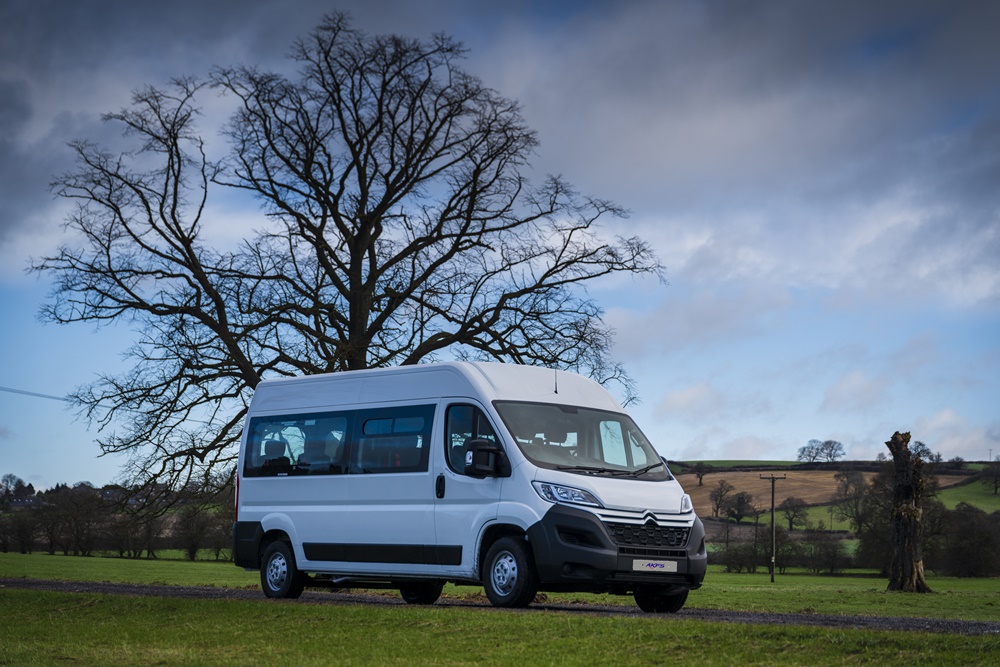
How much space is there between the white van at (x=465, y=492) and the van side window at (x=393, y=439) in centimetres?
2

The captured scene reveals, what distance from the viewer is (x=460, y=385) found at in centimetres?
1588

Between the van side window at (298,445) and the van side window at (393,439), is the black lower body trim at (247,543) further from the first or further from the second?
the van side window at (393,439)

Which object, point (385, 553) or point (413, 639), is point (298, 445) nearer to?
point (385, 553)

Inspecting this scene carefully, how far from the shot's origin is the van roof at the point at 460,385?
51.8 ft

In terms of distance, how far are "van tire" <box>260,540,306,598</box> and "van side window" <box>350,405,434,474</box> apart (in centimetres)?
203

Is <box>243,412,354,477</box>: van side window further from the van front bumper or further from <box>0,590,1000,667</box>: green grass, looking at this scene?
the van front bumper

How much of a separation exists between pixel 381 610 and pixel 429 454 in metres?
2.19

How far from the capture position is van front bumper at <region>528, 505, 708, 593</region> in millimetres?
14289

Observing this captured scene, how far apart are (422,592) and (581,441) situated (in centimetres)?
442

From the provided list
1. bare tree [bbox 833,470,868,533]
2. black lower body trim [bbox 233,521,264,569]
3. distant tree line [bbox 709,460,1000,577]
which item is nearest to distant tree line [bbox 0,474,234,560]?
black lower body trim [bbox 233,521,264,569]

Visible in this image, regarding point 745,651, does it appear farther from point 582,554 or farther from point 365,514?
point 365,514

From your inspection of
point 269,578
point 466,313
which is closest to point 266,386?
point 269,578

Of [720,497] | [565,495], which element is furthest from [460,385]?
[720,497]

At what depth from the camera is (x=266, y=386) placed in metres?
19.2
